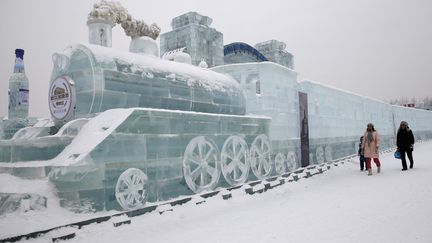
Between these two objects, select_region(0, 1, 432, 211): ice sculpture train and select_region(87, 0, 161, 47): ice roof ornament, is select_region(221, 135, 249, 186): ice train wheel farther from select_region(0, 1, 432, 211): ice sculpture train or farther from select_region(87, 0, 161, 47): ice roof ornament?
select_region(87, 0, 161, 47): ice roof ornament

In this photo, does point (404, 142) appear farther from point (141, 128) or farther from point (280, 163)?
point (141, 128)

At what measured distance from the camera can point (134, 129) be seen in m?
4.97

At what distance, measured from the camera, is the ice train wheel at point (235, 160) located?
685 centimetres

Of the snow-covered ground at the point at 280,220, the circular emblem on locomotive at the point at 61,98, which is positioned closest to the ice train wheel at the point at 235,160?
the snow-covered ground at the point at 280,220

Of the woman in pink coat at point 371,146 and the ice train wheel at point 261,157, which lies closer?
the ice train wheel at point 261,157

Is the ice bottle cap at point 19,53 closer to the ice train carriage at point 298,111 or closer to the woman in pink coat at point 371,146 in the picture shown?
the ice train carriage at point 298,111

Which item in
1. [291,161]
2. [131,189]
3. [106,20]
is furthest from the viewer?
[291,161]

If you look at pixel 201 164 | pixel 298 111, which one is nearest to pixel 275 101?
pixel 298 111

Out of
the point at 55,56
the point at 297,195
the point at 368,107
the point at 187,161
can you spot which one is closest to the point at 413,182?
the point at 297,195

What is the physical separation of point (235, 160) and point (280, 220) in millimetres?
2766

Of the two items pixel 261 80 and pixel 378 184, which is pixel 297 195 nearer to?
pixel 378 184

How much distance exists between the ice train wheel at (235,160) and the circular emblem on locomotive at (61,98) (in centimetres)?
313

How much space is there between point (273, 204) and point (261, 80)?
3.90m

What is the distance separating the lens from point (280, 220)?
4461 millimetres
